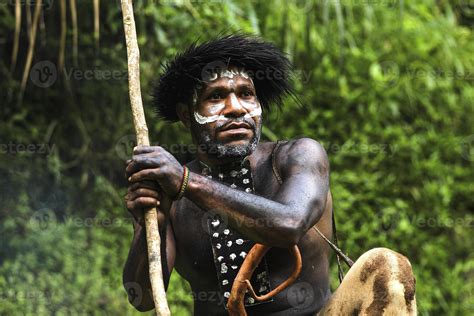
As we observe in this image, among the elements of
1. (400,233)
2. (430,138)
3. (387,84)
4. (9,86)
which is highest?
(9,86)

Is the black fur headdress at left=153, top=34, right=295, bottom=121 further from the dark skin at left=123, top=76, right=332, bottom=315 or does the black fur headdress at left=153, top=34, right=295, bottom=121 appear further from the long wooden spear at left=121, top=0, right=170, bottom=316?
the long wooden spear at left=121, top=0, right=170, bottom=316

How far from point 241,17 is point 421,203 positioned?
1.88 metres

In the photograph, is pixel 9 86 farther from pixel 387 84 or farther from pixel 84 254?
pixel 387 84

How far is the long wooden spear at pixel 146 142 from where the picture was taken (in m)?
A: 3.31

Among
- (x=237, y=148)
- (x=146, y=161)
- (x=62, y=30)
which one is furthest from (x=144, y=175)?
(x=62, y=30)

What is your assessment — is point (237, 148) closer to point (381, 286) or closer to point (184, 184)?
point (184, 184)

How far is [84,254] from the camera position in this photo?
633 cm

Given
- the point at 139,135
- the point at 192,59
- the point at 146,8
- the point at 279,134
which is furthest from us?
the point at 279,134

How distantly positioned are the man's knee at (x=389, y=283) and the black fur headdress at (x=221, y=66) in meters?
0.99

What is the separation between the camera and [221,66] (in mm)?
3977

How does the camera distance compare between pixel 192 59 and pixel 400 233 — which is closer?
pixel 192 59

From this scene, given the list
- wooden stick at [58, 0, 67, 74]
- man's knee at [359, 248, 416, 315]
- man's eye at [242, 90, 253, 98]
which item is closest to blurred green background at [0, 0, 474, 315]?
wooden stick at [58, 0, 67, 74]

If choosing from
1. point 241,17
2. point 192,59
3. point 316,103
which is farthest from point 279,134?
point 192,59

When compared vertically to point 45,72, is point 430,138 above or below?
below
